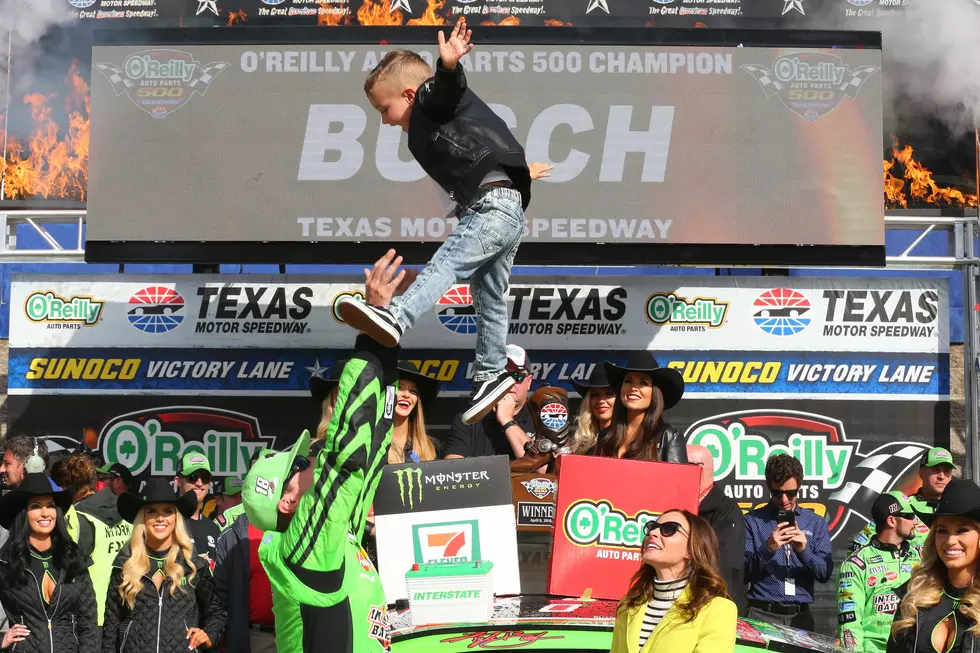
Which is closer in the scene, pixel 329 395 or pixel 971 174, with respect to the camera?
pixel 329 395

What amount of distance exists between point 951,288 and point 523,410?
15.2ft

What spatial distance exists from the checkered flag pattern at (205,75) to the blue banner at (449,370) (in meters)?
2.39

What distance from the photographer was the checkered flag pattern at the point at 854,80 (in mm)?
9914

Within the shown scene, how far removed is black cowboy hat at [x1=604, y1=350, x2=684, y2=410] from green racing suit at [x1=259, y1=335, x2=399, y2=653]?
276 cm

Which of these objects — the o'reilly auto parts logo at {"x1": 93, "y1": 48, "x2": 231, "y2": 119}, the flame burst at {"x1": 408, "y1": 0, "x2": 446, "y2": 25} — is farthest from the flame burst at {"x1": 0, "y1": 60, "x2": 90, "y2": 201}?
the o'reilly auto parts logo at {"x1": 93, "y1": 48, "x2": 231, "y2": 119}

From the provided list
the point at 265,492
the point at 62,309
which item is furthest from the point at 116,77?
the point at 265,492

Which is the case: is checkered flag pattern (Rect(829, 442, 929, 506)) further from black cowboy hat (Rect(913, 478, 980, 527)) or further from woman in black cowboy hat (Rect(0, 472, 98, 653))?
woman in black cowboy hat (Rect(0, 472, 98, 653))

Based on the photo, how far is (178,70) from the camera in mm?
10086

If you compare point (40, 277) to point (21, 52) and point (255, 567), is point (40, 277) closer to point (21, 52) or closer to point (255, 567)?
point (255, 567)

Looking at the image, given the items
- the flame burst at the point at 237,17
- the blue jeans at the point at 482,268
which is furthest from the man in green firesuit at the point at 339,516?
the flame burst at the point at 237,17

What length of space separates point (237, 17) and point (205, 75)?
609 centimetres

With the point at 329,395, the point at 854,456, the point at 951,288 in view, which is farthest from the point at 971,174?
the point at 329,395

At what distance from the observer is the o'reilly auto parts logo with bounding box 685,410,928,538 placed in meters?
9.66

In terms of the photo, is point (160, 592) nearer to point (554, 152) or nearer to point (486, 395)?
point (486, 395)
